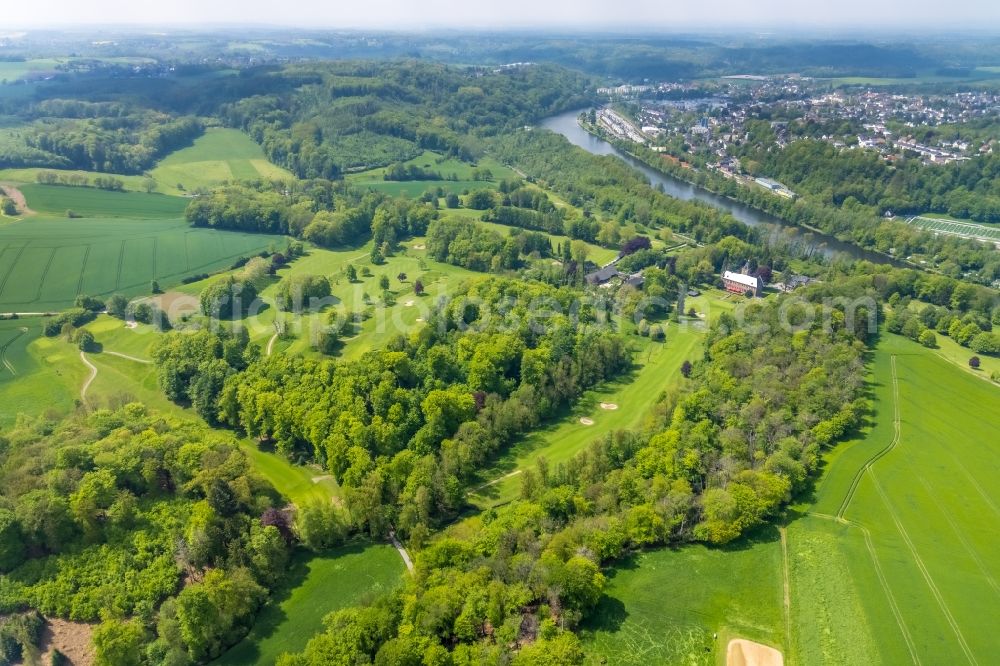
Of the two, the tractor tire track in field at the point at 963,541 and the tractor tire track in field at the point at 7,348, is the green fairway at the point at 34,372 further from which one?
the tractor tire track in field at the point at 963,541

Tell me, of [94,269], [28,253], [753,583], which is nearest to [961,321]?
[753,583]

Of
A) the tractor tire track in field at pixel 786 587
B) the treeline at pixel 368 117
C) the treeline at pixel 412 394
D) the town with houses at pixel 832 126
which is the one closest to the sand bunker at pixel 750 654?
the tractor tire track in field at pixel 786 587

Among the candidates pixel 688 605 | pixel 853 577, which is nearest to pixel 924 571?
pixel 853 577

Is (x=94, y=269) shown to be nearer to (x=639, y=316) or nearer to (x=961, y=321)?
(x=639, y=316)

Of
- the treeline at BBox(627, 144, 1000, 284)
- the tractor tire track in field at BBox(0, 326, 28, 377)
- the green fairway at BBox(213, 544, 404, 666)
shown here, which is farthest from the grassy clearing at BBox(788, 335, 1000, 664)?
the tractor tire track in field at BBox(0, 326, 28, 377)

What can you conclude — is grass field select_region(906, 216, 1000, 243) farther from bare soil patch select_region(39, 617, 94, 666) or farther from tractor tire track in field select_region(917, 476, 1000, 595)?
bare soil patch select_region(39, 617, 94, 666)

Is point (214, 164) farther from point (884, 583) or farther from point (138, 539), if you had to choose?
point (884, 583)

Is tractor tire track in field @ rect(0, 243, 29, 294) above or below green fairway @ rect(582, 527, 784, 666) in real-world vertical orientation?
below
